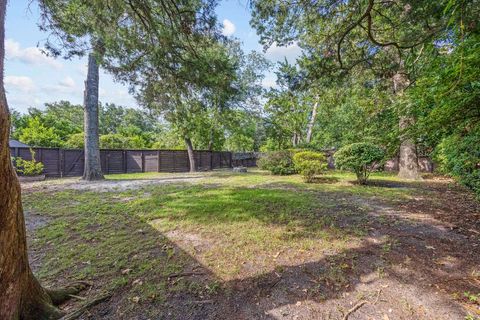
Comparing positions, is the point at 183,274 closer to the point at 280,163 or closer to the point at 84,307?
the point at 84,307

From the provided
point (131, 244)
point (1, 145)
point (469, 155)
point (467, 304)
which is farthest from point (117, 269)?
point (469, 155)

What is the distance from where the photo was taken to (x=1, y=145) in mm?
1255

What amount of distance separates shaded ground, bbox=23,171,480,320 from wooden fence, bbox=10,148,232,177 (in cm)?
784

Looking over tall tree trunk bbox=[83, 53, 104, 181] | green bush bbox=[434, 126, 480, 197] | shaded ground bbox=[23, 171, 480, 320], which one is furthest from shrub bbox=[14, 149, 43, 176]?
green bush bbox=[434, 126, 480, 197]

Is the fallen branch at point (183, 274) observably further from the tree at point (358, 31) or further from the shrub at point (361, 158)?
the shrub at point (361, 158)

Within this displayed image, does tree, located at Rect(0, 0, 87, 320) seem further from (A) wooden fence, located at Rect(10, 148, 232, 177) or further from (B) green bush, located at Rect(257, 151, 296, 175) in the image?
(A) wooden fence, located at Rect(10, 148, 232, 177)

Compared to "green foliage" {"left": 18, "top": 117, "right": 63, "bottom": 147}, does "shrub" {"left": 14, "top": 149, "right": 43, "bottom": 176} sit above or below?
below

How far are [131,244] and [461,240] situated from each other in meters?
4.29

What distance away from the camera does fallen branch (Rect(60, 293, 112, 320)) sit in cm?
Answer: 156

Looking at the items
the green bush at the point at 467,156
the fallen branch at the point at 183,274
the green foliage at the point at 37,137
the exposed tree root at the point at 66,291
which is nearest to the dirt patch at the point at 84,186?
the exposed tree root at the point at 66,291

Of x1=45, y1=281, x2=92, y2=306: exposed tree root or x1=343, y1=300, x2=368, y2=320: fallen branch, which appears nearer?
x1=343, y1=300, x2=368, y2=320: fallen branch

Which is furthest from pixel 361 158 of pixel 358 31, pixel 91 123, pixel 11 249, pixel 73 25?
pixel 91 123

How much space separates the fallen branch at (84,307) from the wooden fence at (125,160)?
10.5 m

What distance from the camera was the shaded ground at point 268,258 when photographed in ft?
5.58
